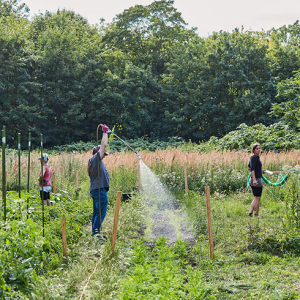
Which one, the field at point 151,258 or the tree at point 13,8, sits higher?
→ the tree at point 13,8

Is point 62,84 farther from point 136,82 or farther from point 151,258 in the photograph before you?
point 151,258

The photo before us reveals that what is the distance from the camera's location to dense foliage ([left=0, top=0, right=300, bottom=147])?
89.6ft

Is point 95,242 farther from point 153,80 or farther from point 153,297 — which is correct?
point 153,80

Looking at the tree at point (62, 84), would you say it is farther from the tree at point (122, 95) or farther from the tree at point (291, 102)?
the tree at point (291, 102)

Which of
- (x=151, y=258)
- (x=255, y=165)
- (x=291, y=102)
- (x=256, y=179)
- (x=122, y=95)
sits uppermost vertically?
(x=122, y=95)

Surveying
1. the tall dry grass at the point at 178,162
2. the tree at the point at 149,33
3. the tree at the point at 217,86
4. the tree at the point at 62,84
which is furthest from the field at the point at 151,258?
the tree at the point at 149,33

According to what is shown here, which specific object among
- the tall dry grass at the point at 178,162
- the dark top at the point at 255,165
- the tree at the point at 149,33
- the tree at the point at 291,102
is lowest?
the tall dry grass at the point at 178,162

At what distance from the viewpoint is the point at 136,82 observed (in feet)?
97.7

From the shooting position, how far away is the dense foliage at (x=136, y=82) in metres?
27.3

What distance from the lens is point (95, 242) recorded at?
5.55 m

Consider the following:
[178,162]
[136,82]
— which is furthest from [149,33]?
[178,162]

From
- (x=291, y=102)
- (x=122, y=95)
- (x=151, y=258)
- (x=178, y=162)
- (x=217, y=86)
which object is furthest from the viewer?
(x=217, y=86)

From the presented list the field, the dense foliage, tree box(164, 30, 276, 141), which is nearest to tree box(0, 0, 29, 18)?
the dense foliage

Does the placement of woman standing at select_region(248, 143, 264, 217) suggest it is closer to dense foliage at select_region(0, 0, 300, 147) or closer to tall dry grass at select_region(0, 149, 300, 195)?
tall dry grass at select_region(0, 149, 300, 195)
